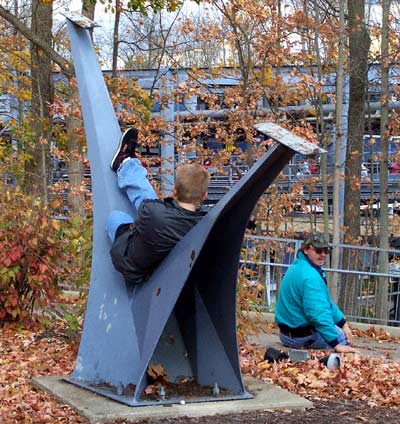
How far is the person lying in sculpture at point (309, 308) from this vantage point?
7969 millimetres

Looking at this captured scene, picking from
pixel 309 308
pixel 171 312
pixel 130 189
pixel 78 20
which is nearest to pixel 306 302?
pixel 309 308

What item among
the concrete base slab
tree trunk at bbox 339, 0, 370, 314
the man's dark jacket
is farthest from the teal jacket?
tree trunk at bbox 339, 0, 370, 314

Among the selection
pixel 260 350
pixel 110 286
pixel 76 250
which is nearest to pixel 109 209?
pixel 110 286

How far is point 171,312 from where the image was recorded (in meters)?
5.59

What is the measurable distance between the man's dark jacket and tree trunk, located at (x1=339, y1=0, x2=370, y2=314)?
543 inches

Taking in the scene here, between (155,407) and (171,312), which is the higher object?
(171,312)

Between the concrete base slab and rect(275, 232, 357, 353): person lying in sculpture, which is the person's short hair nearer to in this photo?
the concrete base slab

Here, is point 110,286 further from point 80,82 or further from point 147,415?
point 80,82

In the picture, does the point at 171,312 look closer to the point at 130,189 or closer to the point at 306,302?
the point at 130,189

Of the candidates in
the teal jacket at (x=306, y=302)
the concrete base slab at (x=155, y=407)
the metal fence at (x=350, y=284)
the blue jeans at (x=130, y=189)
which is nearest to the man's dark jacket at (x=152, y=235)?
the blue jeans at (x=130, y=189)

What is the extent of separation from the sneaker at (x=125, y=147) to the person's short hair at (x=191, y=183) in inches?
32.6

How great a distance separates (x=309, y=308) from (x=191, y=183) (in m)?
2.82

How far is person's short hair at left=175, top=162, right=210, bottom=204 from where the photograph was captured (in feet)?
18.2

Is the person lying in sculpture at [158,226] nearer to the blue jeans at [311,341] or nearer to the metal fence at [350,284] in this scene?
the blue jeans at [311,341]
